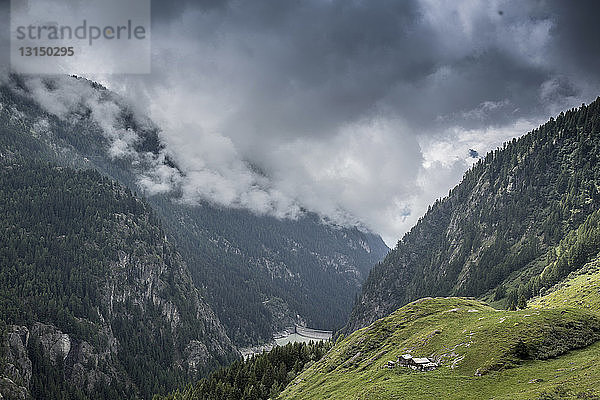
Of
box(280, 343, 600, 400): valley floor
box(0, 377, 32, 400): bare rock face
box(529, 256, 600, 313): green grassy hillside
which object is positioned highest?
box(529, 256, 600, 313): green grassy hillside

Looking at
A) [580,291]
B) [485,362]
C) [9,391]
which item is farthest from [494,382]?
[9,391]

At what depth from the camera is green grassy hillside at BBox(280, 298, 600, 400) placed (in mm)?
58344

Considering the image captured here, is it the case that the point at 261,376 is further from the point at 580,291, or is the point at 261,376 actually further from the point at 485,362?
the point at 580,291

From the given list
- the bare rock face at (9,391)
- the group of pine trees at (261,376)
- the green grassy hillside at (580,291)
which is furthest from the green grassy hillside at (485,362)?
the bare rock face at (9,391)

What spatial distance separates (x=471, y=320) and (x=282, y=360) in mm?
94066

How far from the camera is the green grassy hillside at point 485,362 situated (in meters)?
58.3

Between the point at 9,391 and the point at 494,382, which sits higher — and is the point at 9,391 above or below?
below

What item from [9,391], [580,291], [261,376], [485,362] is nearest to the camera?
[485,362]

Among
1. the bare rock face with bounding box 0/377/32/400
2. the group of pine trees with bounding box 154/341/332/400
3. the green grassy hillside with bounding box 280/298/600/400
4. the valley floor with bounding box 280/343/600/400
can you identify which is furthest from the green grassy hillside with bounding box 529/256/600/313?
the bare rock face with bounding box 0/377/32/400

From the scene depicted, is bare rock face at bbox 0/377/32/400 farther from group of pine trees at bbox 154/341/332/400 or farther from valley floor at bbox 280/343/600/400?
valley floor at bbox 280/343/600/400

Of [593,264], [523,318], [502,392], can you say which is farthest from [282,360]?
[593,264]

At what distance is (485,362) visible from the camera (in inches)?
2785

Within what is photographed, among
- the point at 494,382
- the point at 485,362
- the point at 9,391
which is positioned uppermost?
the point at 485,362

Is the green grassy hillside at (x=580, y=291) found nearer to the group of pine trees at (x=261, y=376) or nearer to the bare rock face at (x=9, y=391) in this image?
the group of pine trees at (x=261, y=376)
